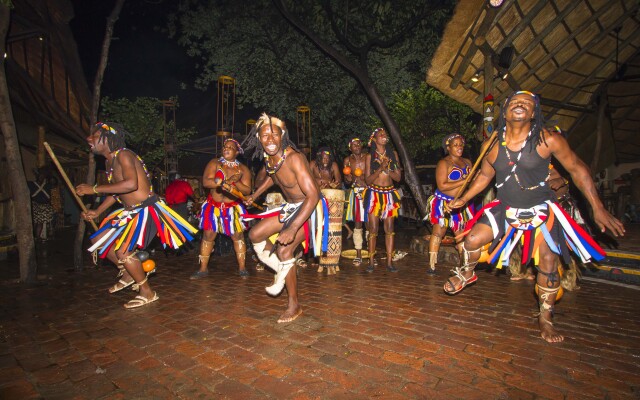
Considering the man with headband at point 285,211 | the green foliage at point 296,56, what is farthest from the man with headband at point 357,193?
the green foliage at point 296,56

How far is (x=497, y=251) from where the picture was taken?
3.51 m

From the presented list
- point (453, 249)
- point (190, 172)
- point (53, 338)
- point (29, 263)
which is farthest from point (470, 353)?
point (190, 172)

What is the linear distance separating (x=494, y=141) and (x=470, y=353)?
2.06 metres

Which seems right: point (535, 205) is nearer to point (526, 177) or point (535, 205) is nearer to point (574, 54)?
point (526, 177)

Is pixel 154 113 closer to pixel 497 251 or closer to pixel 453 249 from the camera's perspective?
pixel 453 249

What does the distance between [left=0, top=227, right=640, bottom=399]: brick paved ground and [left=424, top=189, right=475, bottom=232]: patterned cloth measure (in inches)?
42.5

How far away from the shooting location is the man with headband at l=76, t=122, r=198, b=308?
4219 millimetres

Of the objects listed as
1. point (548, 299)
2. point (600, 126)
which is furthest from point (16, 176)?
point (600, 126)

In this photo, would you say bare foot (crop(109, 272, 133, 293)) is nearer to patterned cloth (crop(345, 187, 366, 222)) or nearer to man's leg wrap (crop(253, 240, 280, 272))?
man's leg wrap (crop(253, 240, 280, 272))

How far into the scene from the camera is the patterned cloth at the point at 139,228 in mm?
4266

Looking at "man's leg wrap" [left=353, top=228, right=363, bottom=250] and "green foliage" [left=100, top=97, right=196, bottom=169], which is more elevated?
"green foliage" [left=100, top=97, right=196, bottom=169]

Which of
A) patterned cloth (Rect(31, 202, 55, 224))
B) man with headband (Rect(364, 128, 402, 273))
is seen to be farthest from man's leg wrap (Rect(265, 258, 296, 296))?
patterned cloth (Rect(31, 202, 55, 224))

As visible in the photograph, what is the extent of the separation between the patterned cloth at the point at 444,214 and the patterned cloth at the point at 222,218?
3044mm

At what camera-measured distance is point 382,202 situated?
6059mm
